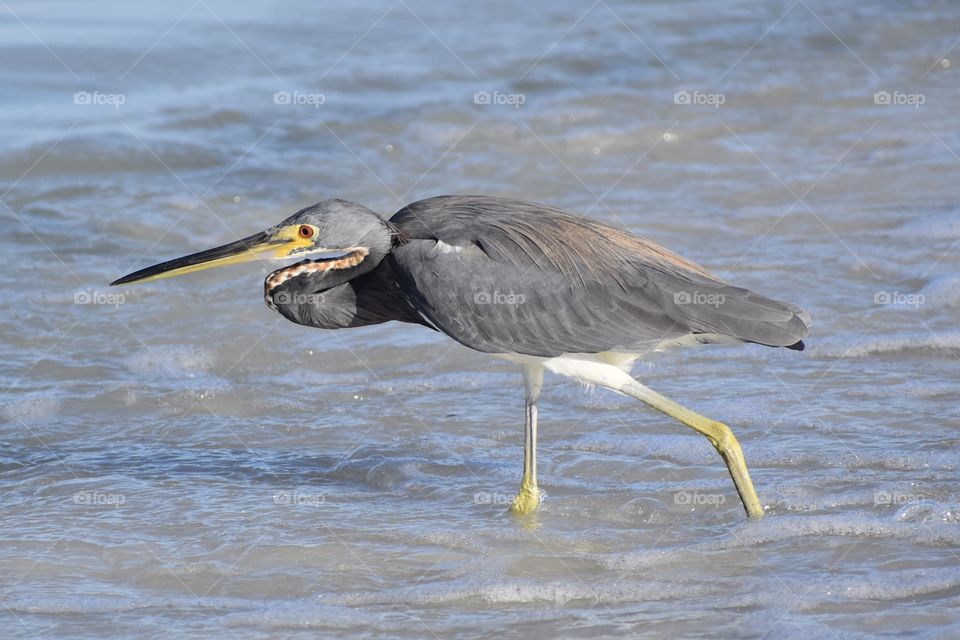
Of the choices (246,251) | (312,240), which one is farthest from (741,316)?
(246,251)

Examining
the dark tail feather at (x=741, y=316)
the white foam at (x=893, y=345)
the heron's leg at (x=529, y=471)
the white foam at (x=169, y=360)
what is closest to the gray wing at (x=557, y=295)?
the dark tail feather at (x=741, y=316)

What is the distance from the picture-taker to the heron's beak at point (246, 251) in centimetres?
600

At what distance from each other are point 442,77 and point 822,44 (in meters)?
4.40

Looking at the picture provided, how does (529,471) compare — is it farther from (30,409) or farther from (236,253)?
(30,409)

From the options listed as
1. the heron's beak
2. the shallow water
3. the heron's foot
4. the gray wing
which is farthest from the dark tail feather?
the heron's beak

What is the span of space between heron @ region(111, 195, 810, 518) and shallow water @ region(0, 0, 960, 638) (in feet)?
1.98

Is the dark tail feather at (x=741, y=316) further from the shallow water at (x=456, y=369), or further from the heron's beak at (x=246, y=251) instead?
the heron's beak at (x=246, y=251)

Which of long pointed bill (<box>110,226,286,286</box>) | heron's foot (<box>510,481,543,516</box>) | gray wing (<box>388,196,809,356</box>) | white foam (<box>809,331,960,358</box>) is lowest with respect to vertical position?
heron's foot (<box>510,481,543,516</box>)

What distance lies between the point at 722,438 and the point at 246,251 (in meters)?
2.26

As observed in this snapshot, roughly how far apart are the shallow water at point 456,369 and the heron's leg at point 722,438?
12 cm

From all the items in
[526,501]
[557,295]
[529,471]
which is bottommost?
[526,501]

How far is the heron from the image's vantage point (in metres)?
5.88

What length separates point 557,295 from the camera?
599cm

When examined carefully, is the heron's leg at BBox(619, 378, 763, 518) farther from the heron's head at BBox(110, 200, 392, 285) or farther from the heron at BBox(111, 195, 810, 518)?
the heron's head at BBox(110, 200, 392, 285)
